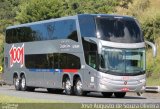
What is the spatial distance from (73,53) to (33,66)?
6378mm

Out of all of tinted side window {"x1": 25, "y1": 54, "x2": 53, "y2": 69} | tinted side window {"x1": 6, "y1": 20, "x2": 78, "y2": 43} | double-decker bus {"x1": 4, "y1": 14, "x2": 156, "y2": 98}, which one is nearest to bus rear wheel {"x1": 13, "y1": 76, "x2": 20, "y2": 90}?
tinted side window {"x1": 25, "y1": 54, "x2": 53, "y2": 69}

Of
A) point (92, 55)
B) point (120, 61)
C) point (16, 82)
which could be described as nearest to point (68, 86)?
point (92, 55)

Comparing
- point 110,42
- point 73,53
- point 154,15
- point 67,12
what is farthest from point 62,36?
point 67,12

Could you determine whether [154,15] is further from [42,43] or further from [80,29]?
[80,29]

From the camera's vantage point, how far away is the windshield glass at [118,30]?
28922mm

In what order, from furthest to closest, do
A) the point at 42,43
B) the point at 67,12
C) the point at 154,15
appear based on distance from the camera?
the point at 67,12 < the point at 154,15 < the point at 42,43

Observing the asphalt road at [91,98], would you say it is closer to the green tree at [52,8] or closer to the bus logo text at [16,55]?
the bus logo text at [16,55]

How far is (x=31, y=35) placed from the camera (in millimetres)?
37156

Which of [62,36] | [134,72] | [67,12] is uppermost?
[67,12]

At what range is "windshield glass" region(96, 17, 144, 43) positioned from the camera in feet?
94.9

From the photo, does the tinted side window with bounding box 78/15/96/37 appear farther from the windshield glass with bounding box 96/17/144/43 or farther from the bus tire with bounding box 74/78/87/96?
the bus tire with bounding box 74/78/87/96

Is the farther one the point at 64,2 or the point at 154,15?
the point at 64,2

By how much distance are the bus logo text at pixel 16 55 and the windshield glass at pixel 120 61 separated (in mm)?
10917

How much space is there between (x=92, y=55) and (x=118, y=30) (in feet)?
5.97
